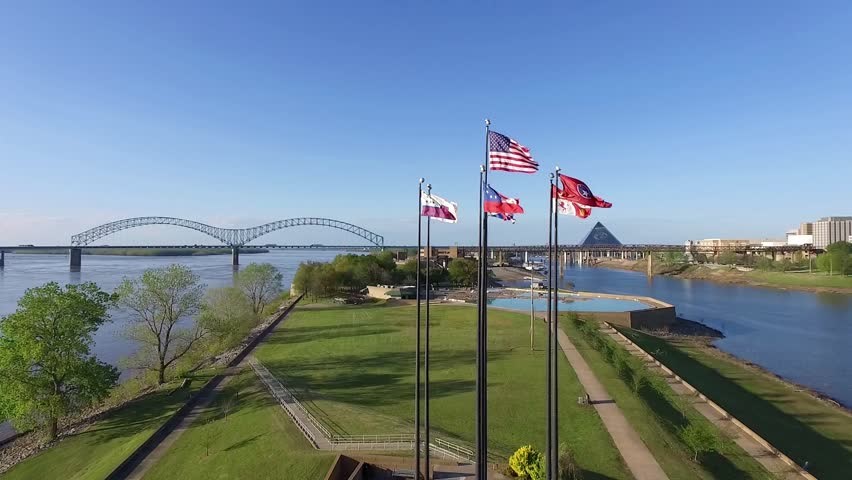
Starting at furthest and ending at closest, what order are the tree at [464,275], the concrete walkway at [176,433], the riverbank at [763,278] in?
the riverbank at [763,278], the tree at [464,275], the concrete walkway at [176,433]

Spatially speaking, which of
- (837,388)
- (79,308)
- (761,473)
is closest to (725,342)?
(837,388)

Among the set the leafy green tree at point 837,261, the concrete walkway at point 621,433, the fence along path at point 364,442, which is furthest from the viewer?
the leafy green tree at point 837,261

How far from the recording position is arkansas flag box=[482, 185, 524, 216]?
10586mm

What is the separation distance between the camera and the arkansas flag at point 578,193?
33.8 feet

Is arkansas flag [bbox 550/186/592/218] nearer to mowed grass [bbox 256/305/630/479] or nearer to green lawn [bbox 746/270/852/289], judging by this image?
mowed grass [bbox 256/305/630/479]

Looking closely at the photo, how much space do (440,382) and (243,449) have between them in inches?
448

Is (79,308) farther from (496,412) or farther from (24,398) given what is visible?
(496,412)

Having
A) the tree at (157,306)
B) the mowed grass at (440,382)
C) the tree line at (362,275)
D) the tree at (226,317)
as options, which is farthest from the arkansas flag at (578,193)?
the tree line at (362,275)

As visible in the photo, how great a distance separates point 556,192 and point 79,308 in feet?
84.2

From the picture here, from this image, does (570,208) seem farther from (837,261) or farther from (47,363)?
(837,261)

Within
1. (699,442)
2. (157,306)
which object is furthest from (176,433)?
(699,442)

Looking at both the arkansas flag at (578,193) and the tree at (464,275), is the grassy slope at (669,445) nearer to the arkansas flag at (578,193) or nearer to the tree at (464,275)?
the arkansas flag at (578,193)

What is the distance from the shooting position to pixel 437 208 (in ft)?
41.4

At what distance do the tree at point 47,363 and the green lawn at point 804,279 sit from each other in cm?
12249
